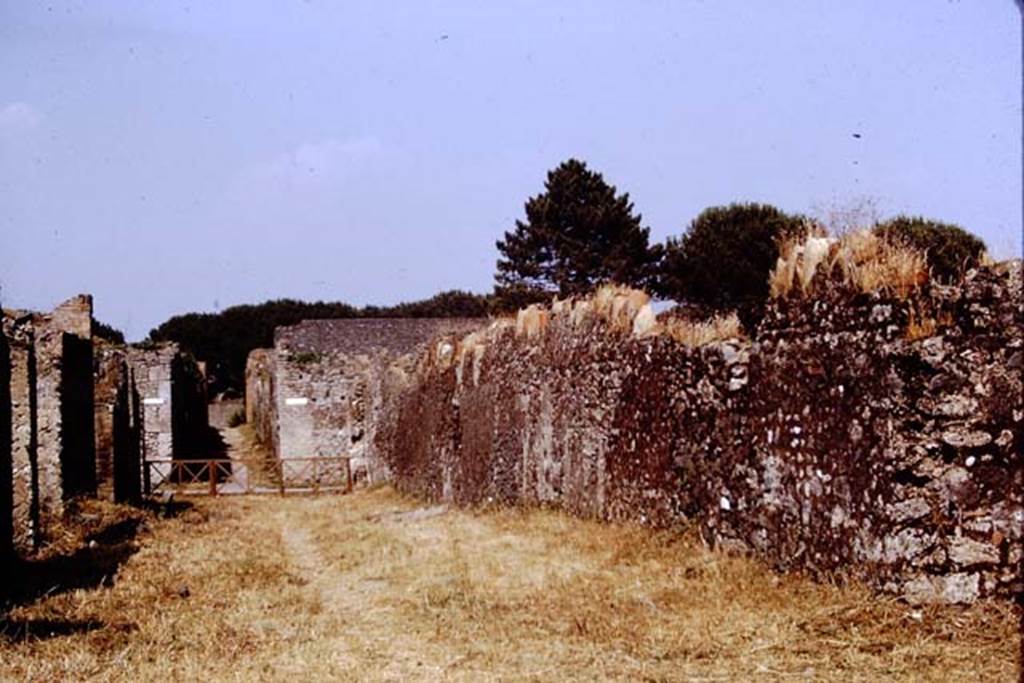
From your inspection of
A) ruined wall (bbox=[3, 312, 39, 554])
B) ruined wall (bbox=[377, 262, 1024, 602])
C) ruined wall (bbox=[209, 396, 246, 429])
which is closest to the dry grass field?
ruined wall (bbox=[377, 262, 1024, 602])

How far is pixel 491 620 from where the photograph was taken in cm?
721

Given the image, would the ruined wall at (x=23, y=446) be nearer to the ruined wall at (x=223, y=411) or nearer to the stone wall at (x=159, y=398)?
the stone wall at (x=159, y=398)

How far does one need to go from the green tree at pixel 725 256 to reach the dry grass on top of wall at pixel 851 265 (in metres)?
30.3

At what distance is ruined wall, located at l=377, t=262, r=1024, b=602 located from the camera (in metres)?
6.39

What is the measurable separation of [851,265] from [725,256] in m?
35.1

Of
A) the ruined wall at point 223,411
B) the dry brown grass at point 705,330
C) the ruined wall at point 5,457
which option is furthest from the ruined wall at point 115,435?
the ruined wall at point 223,411

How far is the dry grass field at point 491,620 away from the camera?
5.87 meters

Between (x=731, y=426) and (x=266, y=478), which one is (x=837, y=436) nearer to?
(x=731, y=426)

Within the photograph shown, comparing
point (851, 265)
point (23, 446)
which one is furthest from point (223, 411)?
point (851, 265)

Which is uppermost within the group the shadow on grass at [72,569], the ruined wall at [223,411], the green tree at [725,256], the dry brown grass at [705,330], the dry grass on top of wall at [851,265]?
the green tree at [725,256]

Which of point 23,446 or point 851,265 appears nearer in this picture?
point 851,265

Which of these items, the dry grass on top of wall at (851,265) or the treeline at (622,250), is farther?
the treeline at (622,250)

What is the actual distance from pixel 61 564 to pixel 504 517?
Answer: 501 centimetres

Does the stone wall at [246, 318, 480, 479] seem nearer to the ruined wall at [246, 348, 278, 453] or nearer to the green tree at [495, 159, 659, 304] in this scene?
the ruined wall at [246, 348, 278, 453]
